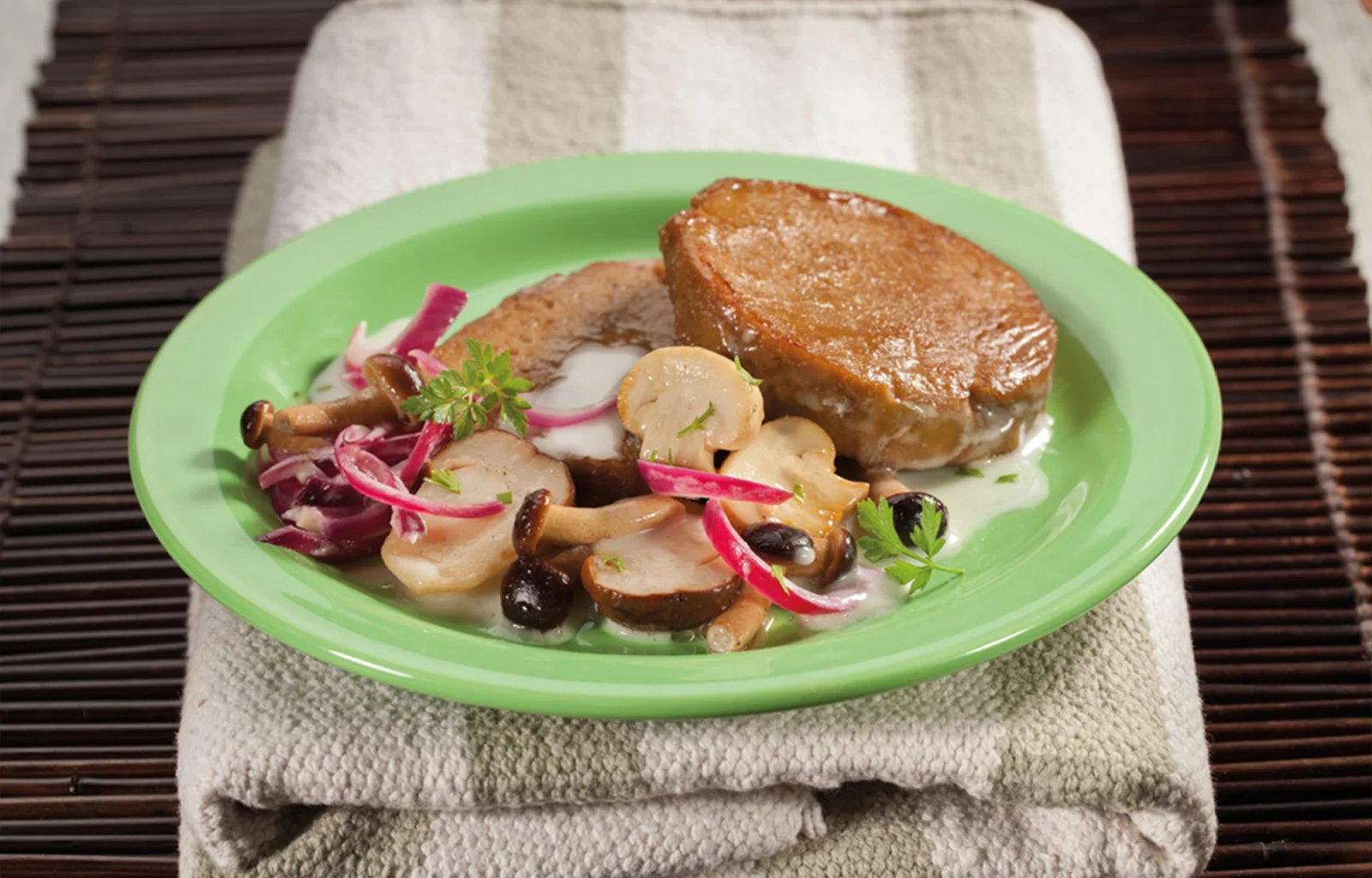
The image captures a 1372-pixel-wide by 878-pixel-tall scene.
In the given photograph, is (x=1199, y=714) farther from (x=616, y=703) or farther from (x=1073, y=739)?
(x=616, y=703)

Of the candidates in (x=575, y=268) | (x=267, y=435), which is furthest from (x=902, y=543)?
(x=575, y=268)

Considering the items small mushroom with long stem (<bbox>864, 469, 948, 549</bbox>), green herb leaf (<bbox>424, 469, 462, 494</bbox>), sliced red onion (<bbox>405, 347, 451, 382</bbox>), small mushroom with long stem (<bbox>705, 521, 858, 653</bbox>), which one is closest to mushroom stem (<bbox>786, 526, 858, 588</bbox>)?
small mushroom with long stem (<bbox>705, 521, 858, 653</bbox>)

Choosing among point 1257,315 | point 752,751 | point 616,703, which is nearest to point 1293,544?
point 1257,315

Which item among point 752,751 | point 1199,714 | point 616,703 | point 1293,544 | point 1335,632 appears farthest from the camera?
point 1293,544

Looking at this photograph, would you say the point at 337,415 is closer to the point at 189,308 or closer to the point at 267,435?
the point at 267,435

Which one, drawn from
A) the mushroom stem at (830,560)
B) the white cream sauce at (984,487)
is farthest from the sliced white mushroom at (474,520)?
the white cream sauce at (984,487)

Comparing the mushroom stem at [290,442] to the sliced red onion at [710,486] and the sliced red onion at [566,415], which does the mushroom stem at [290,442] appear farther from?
the sliced red onion at [710,486]
